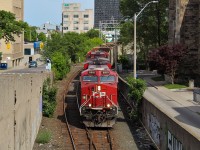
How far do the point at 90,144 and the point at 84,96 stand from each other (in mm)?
4663

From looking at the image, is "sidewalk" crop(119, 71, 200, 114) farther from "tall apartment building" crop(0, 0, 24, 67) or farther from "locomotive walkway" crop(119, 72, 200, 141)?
"tall apartment building" crop(0, 0, 24, 67)

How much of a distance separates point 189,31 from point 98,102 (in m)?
31.2

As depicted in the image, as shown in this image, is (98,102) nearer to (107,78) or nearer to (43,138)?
(107,78)

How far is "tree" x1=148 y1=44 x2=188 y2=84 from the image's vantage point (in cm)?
4741

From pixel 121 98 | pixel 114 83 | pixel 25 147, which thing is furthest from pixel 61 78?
pixel 25 147

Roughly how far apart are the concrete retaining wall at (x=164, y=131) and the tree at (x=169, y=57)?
21219 mm

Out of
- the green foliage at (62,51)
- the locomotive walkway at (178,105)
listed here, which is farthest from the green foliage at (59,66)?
the locomotive walkway at (178,105)

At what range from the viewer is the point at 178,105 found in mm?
32812

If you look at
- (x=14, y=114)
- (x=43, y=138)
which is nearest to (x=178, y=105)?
(x=43, y=138)

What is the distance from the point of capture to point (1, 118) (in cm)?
1178

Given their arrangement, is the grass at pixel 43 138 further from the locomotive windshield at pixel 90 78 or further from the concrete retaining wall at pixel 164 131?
the concrete retaining wall at pixel 164 131

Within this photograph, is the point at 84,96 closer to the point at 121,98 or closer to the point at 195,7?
the point at 121,98

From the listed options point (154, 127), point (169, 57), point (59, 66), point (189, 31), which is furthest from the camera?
point (189, 31)

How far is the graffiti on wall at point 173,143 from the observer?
53.7ft
